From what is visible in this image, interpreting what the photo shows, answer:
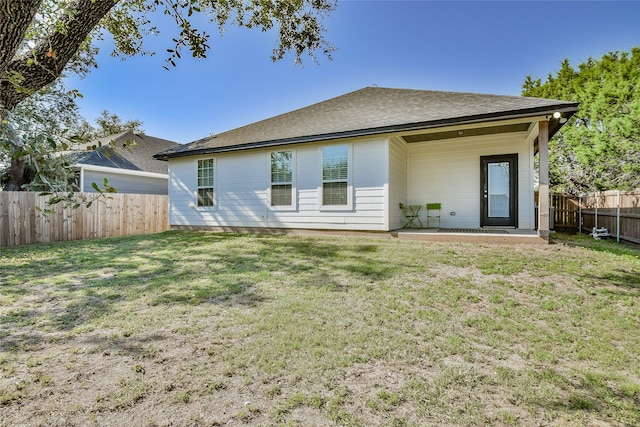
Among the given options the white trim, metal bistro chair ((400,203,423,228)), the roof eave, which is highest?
the roof eave

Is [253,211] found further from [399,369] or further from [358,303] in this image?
[399,369]

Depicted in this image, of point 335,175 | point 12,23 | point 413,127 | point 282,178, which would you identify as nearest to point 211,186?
point 282,178

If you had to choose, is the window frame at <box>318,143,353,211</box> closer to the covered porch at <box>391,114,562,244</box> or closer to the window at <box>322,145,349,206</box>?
the window at <box>322,145,349,206</box>

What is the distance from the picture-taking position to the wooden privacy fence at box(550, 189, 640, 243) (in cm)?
798

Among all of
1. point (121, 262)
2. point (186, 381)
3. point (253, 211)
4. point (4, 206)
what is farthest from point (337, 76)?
point (186, 381)

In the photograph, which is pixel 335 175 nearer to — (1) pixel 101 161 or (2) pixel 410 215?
(2) pixel 410 215

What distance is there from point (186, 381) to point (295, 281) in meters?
2.41

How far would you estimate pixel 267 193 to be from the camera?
934cm

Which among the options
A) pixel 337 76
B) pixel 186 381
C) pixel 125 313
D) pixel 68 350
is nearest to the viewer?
pixel 186 381

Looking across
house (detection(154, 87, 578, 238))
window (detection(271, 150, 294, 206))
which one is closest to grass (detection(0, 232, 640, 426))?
house (detection(154, 87, 578, 238))

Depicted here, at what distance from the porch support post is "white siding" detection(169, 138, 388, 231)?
323 cm

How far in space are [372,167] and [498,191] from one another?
Result: 3.92 metres

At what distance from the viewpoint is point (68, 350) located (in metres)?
2.54

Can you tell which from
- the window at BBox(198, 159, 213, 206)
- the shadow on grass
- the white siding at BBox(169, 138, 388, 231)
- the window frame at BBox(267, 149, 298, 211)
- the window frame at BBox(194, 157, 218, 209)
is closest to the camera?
the shadow on grass
